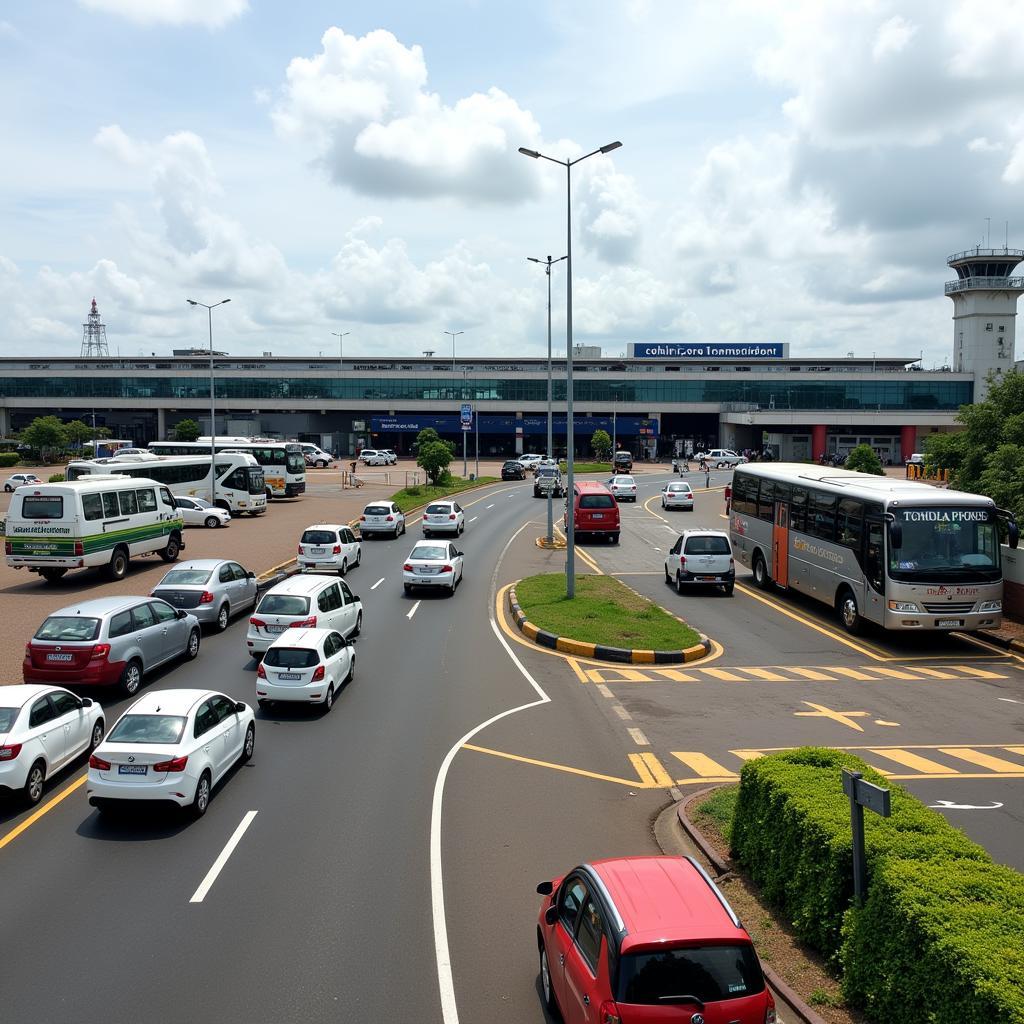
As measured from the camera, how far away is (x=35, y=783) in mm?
12625

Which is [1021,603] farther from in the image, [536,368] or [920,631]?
[536,368]

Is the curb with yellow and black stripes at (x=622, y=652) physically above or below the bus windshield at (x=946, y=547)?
below

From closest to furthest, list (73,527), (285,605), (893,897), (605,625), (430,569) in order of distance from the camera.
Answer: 1. (893,897)
2. (285,605)
3. (605,625)
4. (73,527)
5. (430,569)

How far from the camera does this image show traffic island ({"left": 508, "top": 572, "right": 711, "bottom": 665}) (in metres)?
21.5

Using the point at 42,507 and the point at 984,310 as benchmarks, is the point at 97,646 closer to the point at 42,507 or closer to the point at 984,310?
the point at 42,507

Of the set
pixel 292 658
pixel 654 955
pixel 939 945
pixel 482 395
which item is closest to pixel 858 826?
pixel 939 945

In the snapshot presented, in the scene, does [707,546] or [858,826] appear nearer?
[858,826]

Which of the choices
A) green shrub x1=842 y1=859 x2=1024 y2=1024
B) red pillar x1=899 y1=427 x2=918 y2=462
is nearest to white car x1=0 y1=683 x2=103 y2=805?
green shrub x1=842 y1=859 x2=1024 y2=1024

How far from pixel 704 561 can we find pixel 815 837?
71.5 feet

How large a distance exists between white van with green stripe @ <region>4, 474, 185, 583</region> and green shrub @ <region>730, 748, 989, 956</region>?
2363 centimetres

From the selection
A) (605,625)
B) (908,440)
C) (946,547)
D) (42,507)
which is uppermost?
(908,440)

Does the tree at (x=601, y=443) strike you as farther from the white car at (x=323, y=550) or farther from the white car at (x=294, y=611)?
the white car at (x=294, y=611)

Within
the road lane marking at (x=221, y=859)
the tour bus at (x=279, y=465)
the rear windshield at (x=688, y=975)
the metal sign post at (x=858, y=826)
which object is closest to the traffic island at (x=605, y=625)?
the road lane marking at (x=221, y=859)

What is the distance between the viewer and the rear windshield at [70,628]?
17.0 metres
